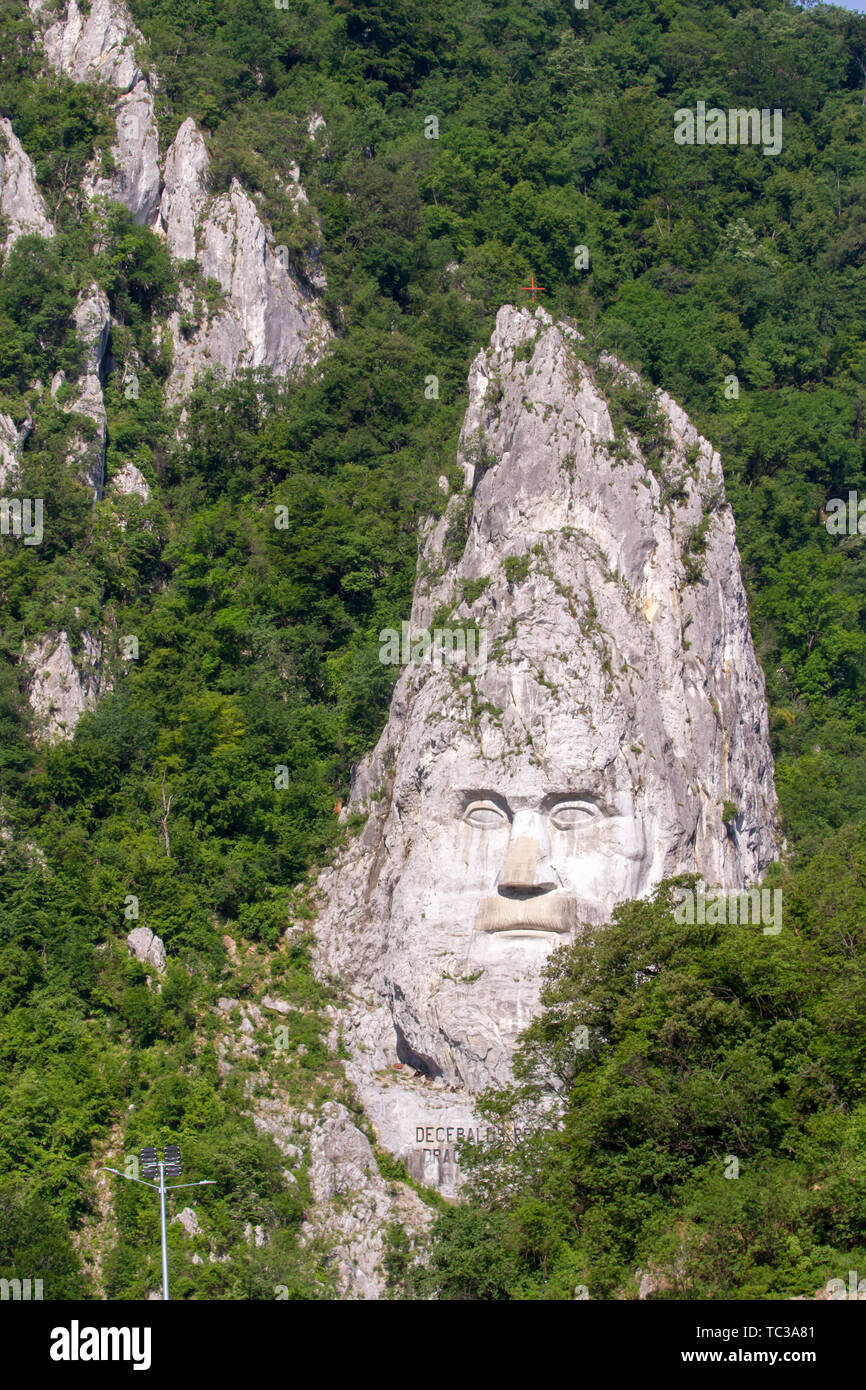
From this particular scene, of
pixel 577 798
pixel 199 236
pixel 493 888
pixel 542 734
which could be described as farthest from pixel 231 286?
pixel 493 888

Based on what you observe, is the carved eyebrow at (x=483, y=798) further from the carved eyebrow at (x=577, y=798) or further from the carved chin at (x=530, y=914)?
the carved chin at (x=530, y=914)

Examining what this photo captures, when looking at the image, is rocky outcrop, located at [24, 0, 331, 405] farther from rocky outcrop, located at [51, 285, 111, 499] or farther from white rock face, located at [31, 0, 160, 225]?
rocky outcrop, located at [51, 285, 111, 499]

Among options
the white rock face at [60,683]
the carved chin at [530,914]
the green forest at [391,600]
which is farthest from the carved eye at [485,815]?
the white rock face at [60,683]

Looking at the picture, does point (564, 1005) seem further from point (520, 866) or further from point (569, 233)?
point (569, 233)

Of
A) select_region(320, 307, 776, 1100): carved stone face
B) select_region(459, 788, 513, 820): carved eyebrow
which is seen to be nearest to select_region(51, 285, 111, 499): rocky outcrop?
select_region(320, 307, 776, 1100): carved stone face

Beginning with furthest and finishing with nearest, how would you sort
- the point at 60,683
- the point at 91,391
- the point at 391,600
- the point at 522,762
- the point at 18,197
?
the point at 18,197, the point at 91,391, the point at 391,600, the point at 60,683, the point at 522,762

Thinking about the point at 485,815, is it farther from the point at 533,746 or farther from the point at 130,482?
the point at 130,482
